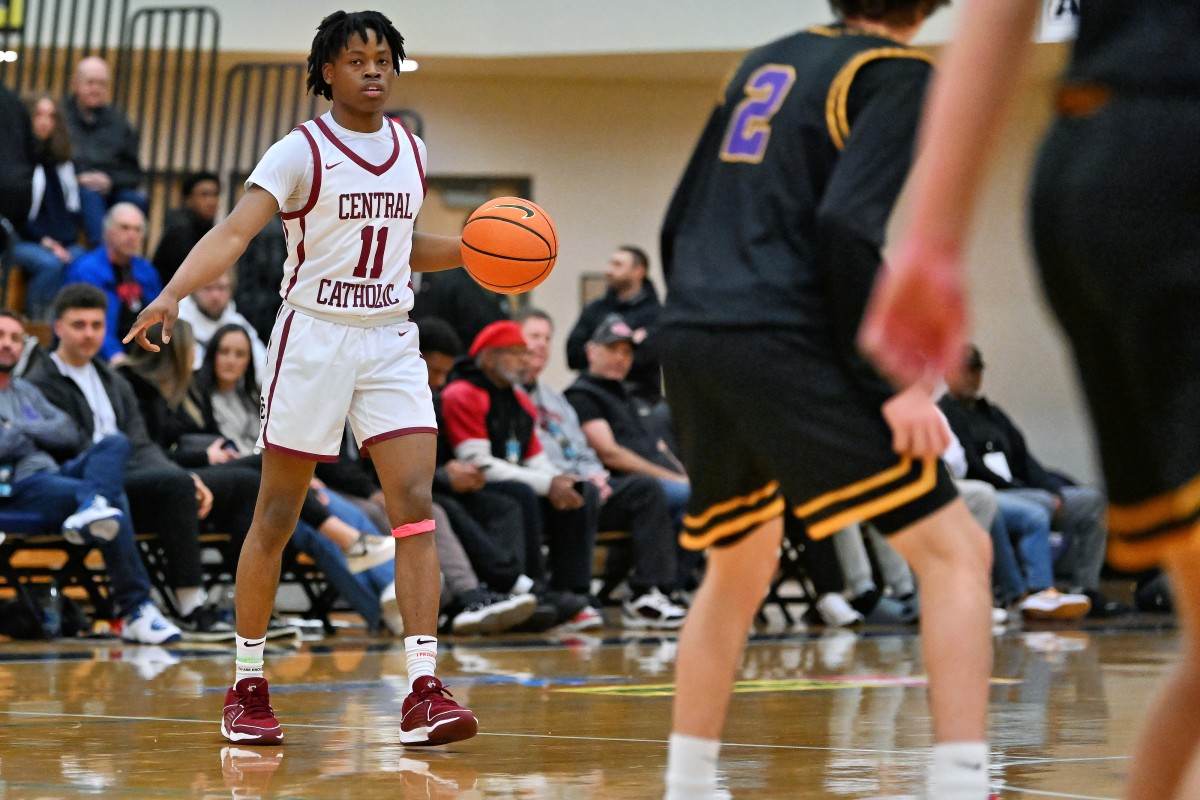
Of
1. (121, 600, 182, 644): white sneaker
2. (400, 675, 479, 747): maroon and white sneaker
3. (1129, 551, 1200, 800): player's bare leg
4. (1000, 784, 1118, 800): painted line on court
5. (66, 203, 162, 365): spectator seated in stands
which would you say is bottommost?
(1000, 784, 1118, 800): painted line on court

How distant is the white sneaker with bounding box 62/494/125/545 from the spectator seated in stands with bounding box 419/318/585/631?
5.75 ft

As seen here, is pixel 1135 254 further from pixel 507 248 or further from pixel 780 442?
pixel 507 248

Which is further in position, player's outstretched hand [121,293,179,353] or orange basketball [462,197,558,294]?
orange basketball [462,197,558,294]

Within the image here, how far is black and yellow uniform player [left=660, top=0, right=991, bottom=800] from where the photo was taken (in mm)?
3020

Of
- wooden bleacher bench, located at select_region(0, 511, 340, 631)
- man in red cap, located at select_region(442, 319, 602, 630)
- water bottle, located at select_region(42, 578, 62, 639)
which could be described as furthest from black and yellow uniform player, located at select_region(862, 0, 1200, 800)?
water bottle, located at select_region(42, 578, 62, 639)

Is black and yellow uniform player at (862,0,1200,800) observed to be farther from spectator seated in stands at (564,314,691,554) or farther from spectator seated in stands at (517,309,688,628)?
spectator seated in stands at (564,314,691,554)

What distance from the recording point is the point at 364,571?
30.5ft

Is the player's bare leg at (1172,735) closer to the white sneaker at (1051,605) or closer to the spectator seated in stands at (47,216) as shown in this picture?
the white sneaker at (1051,605)

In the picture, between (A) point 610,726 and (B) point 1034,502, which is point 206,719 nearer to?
(A) point 610,726

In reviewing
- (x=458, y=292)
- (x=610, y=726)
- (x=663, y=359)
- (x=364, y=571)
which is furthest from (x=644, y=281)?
(x=663, y=359)

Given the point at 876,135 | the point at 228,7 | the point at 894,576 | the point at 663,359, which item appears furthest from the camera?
the point at 228,7

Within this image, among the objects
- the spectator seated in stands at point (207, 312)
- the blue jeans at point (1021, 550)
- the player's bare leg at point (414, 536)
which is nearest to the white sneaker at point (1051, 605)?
the blue jeans at point (1021, 550)

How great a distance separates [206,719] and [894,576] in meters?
6.53

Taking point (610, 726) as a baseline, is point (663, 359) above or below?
above
